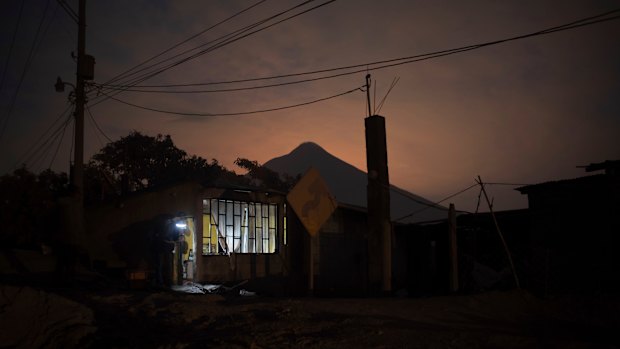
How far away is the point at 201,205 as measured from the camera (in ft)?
56.1

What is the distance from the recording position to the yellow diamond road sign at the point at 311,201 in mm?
8539

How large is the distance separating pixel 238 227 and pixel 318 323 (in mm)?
12186

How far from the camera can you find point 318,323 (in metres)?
6.32

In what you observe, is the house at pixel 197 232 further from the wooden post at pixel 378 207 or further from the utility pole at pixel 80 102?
the wooden post at pixel 378 207

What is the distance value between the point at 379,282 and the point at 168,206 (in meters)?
10.0

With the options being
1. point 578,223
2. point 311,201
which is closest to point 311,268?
point 311,201

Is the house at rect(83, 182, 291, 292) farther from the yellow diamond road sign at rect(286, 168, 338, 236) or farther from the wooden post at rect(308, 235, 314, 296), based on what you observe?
the yellow diamond road sign at rect(286, 168, 338, 236)

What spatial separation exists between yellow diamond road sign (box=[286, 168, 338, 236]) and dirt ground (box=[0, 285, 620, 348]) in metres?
Answer: 1.39

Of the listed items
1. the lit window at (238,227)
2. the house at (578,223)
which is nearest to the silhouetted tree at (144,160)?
the lit window at (238,227)

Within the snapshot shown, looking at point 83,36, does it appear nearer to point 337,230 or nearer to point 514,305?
point 337,230

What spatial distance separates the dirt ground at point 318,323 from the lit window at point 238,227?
8504 millimetres

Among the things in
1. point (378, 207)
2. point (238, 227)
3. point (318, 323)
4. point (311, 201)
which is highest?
point (311, 201)

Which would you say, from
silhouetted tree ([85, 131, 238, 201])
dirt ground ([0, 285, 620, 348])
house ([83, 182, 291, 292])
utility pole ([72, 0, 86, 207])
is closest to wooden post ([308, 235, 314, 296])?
dirt ground ([0, 285, 620, 348])

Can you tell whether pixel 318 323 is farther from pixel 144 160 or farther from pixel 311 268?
pixel 144 160
